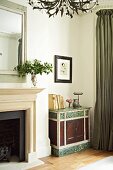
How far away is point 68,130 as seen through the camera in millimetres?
3791

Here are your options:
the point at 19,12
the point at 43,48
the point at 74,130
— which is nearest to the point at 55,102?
the point at 74,130

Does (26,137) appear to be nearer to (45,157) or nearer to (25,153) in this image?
(25,153)

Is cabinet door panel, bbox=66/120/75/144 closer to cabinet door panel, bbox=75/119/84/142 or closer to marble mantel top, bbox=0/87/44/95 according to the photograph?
cabinet door panel, bbox=75/119/84/142

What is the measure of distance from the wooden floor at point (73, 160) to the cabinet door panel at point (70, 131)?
27 cm

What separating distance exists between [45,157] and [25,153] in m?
0.41

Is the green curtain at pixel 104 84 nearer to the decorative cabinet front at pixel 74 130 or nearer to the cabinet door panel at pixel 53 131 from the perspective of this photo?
the decorative cabinet front at pixel 74 130

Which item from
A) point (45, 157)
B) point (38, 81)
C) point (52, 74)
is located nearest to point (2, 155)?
point (45, 157)

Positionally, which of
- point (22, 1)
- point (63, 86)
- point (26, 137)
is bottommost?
point (26, 137)

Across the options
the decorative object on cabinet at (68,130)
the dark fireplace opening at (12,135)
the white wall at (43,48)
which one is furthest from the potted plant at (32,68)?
the decorative object on cabinet at (68,130)

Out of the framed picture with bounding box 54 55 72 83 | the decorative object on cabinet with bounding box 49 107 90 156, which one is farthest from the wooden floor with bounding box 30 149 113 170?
the framed picture with bounding box 54 55 72 83

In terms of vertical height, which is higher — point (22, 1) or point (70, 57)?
point (22, 1)

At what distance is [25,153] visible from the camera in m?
3.40

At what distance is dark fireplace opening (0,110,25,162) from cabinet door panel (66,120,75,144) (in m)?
0.86

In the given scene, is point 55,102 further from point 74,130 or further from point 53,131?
point 74,130
